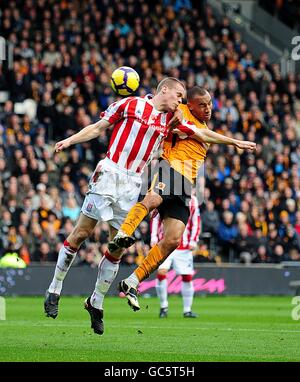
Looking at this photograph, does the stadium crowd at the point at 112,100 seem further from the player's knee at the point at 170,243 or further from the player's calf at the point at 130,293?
the player's calf at the point at 130,293

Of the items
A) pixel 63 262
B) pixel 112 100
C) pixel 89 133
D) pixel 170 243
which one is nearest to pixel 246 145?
pixel 170 243

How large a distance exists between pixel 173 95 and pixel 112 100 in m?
15.2

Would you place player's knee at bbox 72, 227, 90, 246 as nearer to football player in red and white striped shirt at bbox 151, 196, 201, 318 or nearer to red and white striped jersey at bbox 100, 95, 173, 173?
red and white striped jersey at bbox 100, 95, 173, 173

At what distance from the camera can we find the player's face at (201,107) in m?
13.7

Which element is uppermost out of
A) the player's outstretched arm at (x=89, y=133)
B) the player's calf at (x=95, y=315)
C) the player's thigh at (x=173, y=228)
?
the player's outstretched arm at (x=89, y=133)

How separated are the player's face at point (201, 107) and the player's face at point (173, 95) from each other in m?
0.87

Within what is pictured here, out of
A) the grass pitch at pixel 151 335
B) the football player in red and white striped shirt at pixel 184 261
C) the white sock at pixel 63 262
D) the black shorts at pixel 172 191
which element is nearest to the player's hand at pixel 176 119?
the black shorts at pixel 172 191

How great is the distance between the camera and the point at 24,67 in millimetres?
27422

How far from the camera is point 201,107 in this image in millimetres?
13742

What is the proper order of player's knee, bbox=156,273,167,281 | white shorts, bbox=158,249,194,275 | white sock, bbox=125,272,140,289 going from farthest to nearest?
1. white shorts, bbox=158,249,194,275
2. player's knee, bbox=156,273,167,281
3. white sock, bbox=125,272,140,289

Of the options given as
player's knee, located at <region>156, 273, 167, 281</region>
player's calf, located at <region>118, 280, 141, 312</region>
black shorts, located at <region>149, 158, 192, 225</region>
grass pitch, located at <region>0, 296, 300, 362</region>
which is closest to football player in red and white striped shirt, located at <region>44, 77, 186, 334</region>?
black shorts, located at <region>149, 158, 192, 225</region>

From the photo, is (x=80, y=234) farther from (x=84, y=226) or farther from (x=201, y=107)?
(x=201, y=107)

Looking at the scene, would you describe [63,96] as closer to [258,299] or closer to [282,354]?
[258,299]

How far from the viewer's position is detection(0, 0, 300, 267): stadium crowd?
25.1m
